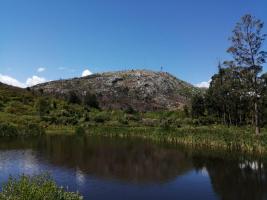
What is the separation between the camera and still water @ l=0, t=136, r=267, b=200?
30.7 metres

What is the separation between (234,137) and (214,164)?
12875mm

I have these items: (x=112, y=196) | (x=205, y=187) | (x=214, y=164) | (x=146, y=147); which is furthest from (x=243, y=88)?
(x=112, y=196)

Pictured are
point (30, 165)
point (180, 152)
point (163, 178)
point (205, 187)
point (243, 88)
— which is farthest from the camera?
point (243, 88)

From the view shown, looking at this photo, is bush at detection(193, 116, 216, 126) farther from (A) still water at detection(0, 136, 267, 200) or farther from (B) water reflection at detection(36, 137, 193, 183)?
(A) still water at detection(0, 136, 267, 200)

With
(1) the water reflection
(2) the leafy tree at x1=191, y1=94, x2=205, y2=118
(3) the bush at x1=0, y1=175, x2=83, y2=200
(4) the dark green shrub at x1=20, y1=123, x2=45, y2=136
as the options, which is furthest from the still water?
(2) the leafy tree at x1=191, y1=94, x2=205, y2=118

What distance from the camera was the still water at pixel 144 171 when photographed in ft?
101

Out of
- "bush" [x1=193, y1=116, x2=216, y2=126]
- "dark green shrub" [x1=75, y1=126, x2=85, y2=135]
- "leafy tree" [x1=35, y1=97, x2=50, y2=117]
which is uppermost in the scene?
"leafy tree" [x1=35, y1=97, x2=50, y2=117]

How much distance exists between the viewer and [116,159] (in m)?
50.0

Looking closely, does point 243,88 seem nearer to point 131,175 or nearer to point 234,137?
point 234,137

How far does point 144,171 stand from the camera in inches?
1634

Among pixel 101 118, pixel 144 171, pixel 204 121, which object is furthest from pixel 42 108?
pixel 144 171

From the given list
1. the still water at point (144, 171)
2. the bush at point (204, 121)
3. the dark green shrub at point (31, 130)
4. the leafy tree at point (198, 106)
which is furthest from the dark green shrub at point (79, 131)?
the leafy tree at point (198, 106)

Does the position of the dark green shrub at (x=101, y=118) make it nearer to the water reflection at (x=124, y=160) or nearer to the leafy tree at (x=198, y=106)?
the leafy tree at (x=198, y=106)

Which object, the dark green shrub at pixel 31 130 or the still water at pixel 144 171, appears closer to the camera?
the still water at pixel 144 171
